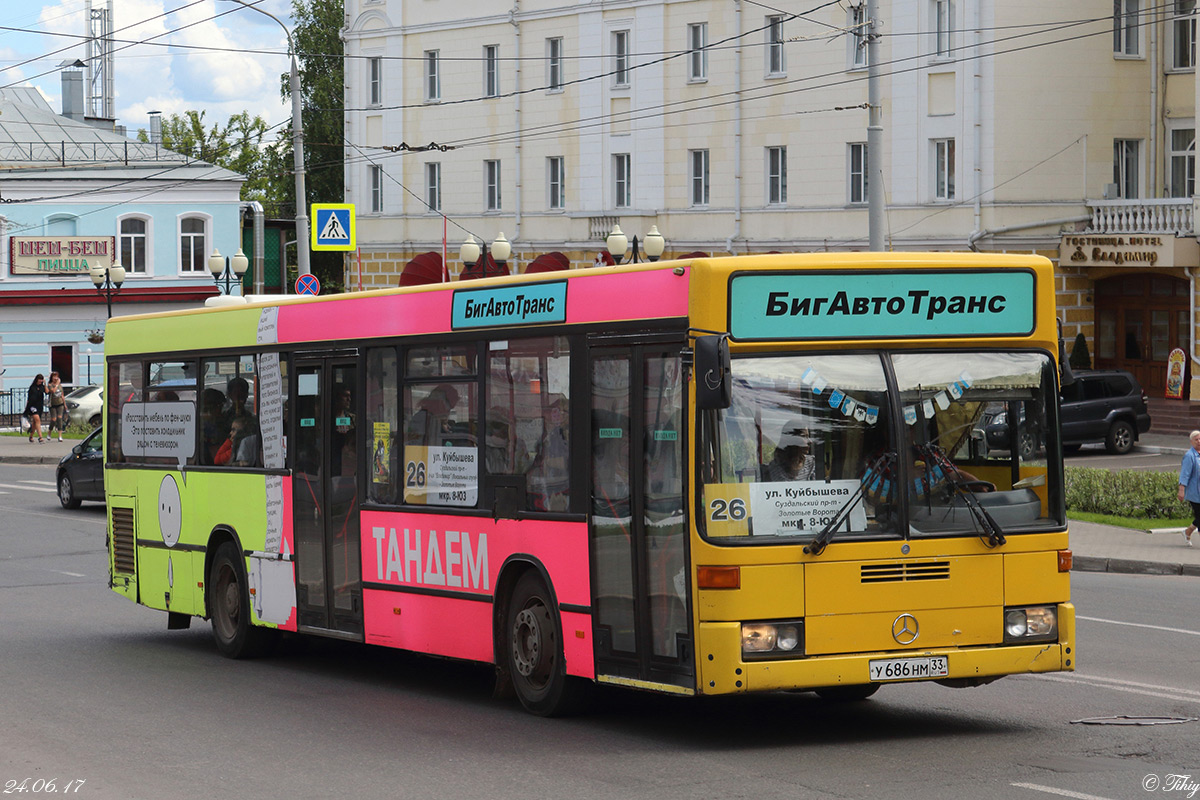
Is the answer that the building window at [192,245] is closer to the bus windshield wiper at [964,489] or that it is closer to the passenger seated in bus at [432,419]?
the passenger seated in bus at [432,419]

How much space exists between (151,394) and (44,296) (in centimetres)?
4547

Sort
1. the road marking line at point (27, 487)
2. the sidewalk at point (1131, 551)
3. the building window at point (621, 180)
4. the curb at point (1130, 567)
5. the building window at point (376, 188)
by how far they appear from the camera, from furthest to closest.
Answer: the building window at point (376, 188), the building window at point (621, 180), the road marking line at point (27, 487), the sidewalk at point (1131, 551), the curb at point (1130, 567)

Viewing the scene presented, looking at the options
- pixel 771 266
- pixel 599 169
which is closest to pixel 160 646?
pixel 771 266

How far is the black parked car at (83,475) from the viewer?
29.0 meters

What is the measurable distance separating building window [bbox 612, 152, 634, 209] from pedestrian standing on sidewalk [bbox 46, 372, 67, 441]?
1723 cm

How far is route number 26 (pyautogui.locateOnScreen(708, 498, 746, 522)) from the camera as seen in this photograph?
29.9 ft

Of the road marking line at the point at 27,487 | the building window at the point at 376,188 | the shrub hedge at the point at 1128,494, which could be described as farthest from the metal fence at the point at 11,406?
the shrub hedge at the point at 1128,494

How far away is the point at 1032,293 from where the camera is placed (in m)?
9.86

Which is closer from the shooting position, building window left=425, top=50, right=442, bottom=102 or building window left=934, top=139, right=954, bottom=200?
building window left=934, top=139, right=954, bottom=200

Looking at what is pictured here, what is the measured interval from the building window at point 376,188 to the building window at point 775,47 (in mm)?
15786

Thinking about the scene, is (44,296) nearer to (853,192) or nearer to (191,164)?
(191,164)

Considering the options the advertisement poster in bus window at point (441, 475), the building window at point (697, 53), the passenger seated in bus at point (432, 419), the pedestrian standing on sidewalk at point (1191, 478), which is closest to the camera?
the advertisement poster in bus window at point (441, 475)

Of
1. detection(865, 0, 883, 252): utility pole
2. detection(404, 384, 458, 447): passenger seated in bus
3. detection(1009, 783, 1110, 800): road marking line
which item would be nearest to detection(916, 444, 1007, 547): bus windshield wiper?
detection(1009, 783, 1110, 800): road marking line

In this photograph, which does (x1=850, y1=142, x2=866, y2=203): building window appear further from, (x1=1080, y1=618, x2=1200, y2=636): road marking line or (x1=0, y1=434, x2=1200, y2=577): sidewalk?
(x1=1080, y1=618, x2=1200, y2=636): road marking line
